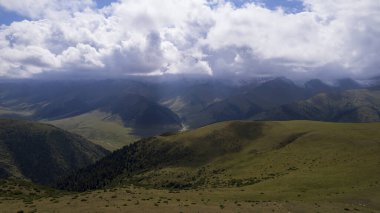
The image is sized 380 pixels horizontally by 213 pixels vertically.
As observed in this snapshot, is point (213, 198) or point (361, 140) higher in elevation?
point (361, 140)

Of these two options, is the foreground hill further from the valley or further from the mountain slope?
the valley

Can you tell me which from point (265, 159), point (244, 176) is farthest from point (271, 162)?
point (244, 176)

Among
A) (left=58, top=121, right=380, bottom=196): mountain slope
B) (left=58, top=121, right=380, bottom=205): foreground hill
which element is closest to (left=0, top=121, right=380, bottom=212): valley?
(left=58, top=121, right=380, bottom=205): foreground hill

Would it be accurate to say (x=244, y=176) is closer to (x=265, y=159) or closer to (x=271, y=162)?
(x=271, y=162)

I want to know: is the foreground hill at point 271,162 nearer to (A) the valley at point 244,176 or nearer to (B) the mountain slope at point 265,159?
(B) the mountain slope at point 265,159

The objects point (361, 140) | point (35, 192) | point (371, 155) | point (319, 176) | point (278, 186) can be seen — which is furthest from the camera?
point (361, 140)

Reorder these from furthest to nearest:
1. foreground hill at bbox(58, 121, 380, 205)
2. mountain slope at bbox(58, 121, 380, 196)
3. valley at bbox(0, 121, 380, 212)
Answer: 1. mountain slope at bbox(58, 121, 380, 196)
2. foreground hill at bbox(58, 121, 380, 205)
3. valley at bbox(0, 121, 380, 212)

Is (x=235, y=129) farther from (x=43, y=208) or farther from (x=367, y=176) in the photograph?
(x=43, y=208)

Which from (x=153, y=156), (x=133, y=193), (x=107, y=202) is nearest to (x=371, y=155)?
(x=133, y=193)
